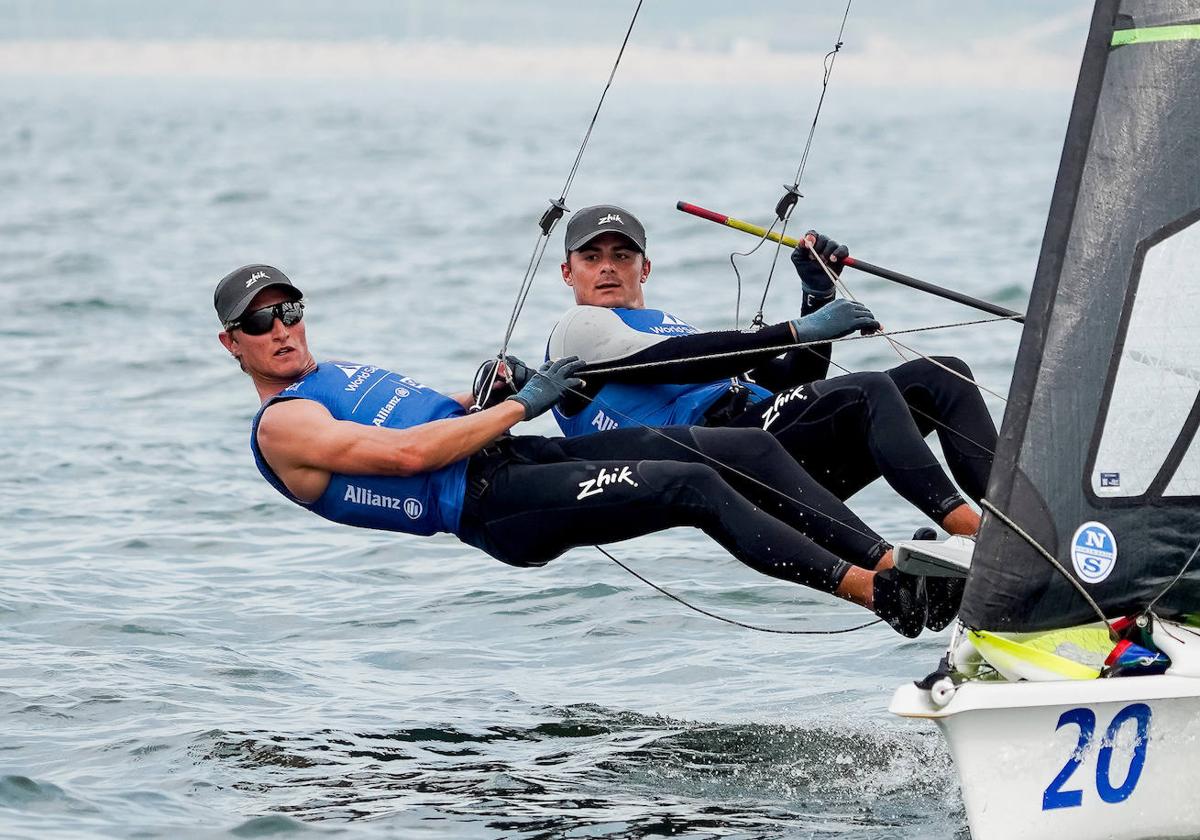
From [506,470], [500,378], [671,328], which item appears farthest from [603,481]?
[671,328]

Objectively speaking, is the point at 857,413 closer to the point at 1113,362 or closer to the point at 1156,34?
the point at 1113,362

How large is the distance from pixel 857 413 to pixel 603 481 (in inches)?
28.5

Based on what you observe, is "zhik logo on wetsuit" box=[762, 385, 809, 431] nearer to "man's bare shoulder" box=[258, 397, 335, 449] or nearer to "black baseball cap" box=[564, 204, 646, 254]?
"black baseball cap" box=[564, 204, 646, 254]

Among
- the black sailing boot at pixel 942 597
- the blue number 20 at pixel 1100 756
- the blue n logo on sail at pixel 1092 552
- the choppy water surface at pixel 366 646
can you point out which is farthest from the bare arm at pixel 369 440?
the blue number 20 at pixel 1100 756

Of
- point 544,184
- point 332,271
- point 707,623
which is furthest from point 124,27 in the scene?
point 707,623

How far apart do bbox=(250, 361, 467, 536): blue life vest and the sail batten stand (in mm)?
1545

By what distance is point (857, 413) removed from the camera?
481 cm

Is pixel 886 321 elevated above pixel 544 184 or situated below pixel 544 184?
below

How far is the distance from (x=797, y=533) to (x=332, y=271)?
1588 cm

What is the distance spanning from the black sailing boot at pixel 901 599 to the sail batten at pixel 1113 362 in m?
0.24

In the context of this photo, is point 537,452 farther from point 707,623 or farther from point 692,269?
point 692,269

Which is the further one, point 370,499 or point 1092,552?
point 370,499

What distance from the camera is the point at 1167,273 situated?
3807 millimetres

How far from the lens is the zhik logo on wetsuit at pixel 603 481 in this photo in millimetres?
4598
